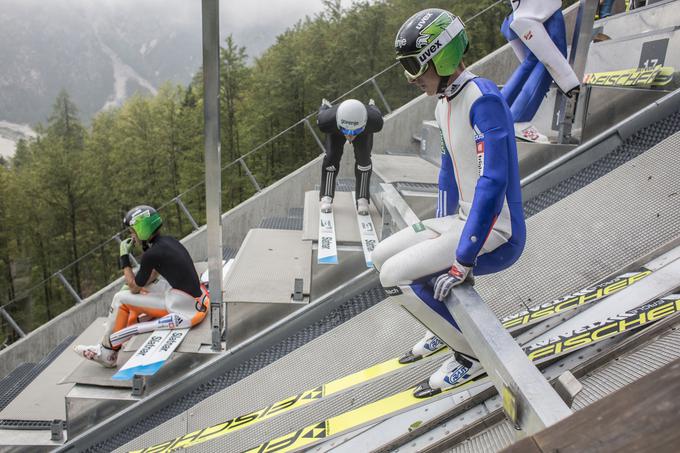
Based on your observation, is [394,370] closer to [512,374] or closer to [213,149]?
[512,374]

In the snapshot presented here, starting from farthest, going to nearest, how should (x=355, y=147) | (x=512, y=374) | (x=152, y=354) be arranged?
(x=355, y=147), (x=152, y=354), (x=512, y=374)

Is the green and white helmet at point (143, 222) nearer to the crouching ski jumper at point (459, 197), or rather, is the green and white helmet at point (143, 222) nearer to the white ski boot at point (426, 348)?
the white ski boot at point (426, 348)

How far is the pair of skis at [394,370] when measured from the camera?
2314 mm

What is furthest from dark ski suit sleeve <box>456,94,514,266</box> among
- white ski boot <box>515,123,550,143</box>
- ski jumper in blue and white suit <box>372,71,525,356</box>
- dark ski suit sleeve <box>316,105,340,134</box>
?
dark ski suit sleeve <box>316,105,340,134</box>

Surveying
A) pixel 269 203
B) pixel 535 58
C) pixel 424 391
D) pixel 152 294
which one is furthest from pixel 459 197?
pixel 269 203

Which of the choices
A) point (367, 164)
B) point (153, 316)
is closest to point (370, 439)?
point (153, 316)

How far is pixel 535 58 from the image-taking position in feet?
14.9

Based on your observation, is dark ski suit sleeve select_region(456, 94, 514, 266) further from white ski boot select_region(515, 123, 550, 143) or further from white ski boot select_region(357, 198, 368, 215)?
white ski boot select_region(357, 198, 368, 215)

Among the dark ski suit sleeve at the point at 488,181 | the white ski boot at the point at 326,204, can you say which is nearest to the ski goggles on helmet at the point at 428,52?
the dark ski suit sleeve at the point at 488,181

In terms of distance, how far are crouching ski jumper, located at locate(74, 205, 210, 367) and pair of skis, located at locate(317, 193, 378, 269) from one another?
52.2 inches

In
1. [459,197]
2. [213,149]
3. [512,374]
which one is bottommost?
[512,374]

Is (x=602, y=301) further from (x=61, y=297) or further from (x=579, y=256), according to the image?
(x=61, y=297)

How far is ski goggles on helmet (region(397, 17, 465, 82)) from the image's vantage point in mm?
2432

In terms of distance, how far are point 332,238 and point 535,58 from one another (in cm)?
250
